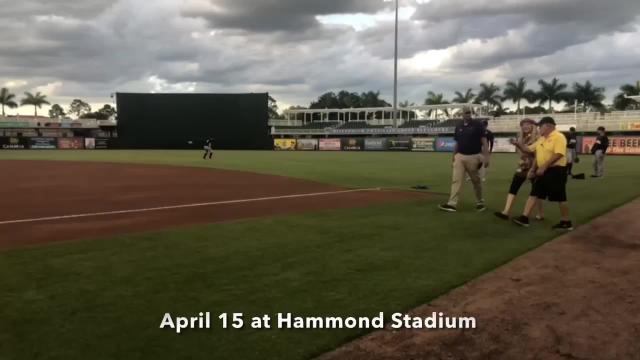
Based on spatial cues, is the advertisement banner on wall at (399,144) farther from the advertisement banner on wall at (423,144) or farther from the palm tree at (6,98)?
the palm tree at (6,98)

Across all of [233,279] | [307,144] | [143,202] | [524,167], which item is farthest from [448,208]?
[307,144]

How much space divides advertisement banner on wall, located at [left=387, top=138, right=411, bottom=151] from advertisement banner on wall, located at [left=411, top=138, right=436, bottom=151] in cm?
54

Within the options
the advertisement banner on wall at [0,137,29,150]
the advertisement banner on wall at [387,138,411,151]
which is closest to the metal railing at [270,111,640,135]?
the advertisement banner on wall at [387,138,411,151]

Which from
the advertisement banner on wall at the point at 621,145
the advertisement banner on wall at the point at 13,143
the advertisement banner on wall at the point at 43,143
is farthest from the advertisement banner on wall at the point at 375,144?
the advertisement banner on wall at the point at 13,143

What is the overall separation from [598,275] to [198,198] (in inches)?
388

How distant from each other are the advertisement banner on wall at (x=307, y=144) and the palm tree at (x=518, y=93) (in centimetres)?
3864

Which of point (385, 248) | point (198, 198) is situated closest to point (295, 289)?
point (385, 248)

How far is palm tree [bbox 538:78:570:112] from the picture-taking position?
81312mm

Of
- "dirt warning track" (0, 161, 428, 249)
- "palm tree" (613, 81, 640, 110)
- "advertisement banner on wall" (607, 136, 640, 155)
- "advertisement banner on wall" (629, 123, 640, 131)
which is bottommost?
"dirt warning track" (0, 161, 428, 249)

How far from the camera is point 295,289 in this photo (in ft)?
17.4

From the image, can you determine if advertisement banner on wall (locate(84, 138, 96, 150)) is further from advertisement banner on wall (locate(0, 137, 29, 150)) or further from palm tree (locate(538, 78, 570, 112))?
palm tree (locate(538, 78, 570, 112))

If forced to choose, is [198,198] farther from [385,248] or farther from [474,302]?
[474,302]

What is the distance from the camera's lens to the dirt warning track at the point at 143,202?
9.18 metres

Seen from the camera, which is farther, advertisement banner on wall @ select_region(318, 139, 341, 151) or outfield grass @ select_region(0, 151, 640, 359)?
advertisement banner on wall @ select_region(318, 139, 341, 151)
